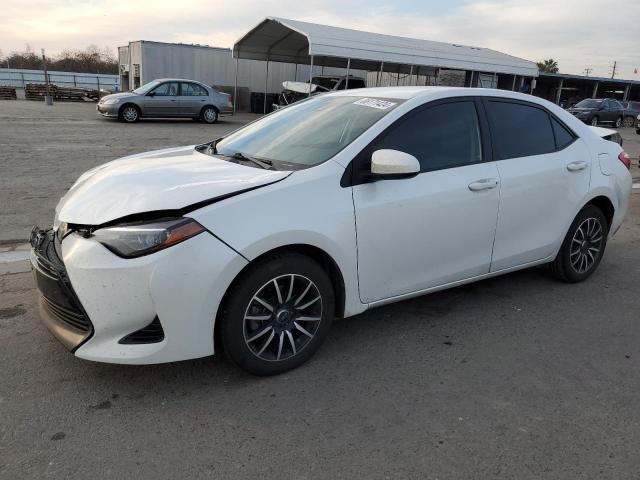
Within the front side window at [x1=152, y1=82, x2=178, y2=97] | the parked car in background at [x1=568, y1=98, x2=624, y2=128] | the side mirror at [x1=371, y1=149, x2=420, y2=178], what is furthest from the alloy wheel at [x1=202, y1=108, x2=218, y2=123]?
the parked car in background at [x1=568, y1=98, x2=624, y2=128]

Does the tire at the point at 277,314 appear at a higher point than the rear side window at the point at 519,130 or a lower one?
lower

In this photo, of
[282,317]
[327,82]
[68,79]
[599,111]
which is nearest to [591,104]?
[599,111]

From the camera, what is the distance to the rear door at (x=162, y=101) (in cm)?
1866

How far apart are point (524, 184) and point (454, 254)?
841 mm

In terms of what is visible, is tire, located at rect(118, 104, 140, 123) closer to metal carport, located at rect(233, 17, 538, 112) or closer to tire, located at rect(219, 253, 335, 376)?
metal carport, located at rect(233, 17, 538, 112)

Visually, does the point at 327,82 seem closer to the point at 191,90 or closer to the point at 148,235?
the point at 191,90

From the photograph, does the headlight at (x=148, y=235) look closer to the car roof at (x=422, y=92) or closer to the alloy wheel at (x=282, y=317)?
the alloy wheel at (x=282, y=317)

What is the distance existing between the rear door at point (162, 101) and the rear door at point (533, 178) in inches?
651

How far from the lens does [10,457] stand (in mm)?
2377

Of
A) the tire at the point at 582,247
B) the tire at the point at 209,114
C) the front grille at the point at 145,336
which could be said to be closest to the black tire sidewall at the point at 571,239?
the tire at the point at 582,247

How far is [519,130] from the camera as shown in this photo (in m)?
4.18

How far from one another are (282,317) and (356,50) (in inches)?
811

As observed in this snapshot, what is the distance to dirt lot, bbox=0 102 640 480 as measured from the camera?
243cm

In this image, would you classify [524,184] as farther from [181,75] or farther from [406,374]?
[181,75]
